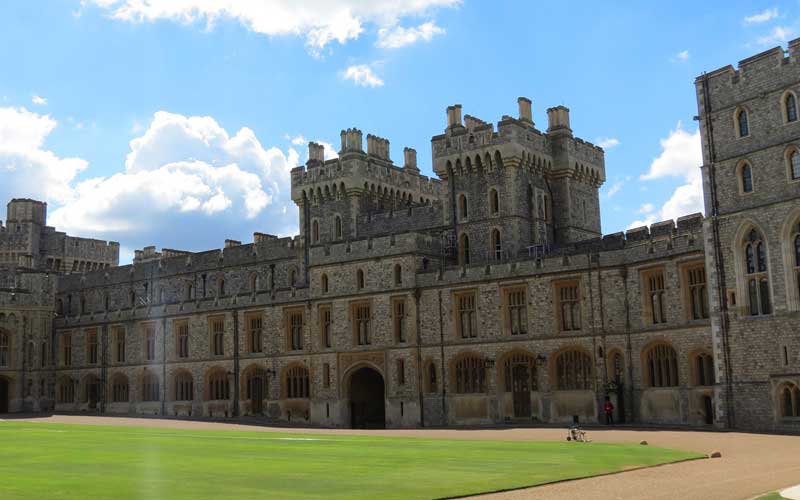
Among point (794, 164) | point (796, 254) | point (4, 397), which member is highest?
point (794, 164)

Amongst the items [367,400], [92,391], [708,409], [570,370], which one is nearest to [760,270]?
[708,409]

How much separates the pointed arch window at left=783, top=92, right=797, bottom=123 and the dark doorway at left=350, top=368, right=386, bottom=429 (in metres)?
25.0

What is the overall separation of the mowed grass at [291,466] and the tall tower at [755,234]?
8.53m

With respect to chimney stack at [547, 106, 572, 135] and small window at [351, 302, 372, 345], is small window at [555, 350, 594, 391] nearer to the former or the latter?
small window at [351, 302, 372, 345]

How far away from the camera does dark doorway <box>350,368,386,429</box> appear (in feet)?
161

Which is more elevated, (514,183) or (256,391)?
(514,183)

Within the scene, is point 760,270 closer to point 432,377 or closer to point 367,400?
point 432,377

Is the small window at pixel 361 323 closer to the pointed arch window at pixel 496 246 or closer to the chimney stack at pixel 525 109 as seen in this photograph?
the pointed arch window at pixel 496 246

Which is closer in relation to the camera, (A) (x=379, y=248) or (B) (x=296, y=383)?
(A) (x=379, y=248)

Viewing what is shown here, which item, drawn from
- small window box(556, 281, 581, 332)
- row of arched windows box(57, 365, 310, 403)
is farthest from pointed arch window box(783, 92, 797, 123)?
row of arched windows box(57, 365, 310, 403)

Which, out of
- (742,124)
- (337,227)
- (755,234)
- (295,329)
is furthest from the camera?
(337,227)

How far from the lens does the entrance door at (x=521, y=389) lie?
138 feet

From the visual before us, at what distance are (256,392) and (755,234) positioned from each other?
31824mm

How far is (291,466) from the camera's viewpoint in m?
20.6
